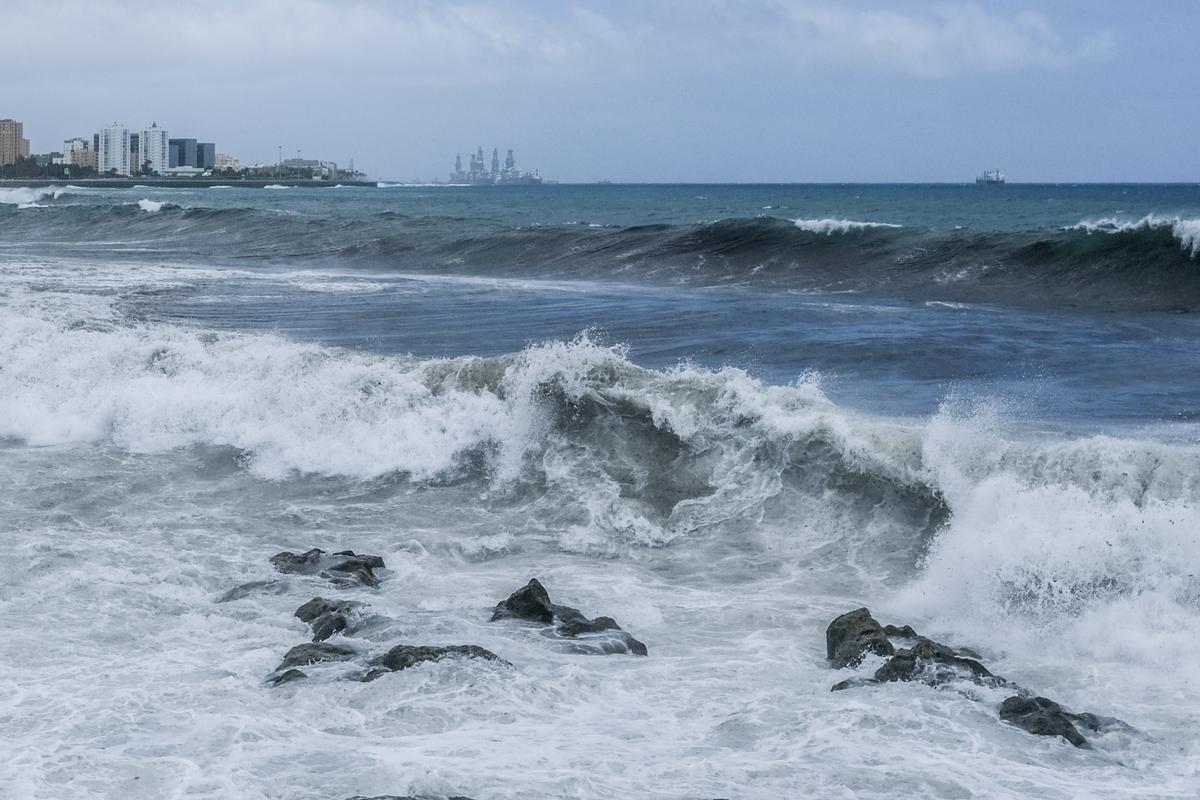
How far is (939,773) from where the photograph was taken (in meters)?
6.40

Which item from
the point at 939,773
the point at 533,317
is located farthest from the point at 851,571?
the point at 533,317

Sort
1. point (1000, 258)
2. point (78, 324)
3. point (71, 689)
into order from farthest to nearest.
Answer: point (1000, 258) < point (78, 324) < point (71, 689)

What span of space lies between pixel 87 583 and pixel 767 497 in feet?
20.1

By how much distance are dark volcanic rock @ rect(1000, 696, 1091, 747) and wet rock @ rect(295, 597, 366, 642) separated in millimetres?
4279

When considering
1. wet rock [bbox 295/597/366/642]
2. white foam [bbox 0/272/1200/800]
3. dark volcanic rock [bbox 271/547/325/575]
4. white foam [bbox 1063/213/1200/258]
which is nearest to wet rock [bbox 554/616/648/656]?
white foam [bbox 0/272/1200/800]

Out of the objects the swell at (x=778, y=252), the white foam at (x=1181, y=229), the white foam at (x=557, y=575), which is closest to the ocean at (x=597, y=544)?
the white foam at (x=557, y=575)

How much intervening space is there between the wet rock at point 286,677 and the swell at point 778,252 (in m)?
21.5

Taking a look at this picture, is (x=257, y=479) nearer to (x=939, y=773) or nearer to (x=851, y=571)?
(x=851, y=571)

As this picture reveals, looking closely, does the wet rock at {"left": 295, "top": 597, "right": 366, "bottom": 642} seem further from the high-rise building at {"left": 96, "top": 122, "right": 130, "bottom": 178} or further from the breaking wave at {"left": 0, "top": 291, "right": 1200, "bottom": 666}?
the high-rise building at {"left": 96, "top": 122, "right": 130, "bottom": 178}

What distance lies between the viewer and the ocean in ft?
21.6

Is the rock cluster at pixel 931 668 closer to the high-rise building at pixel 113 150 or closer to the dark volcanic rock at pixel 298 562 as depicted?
the dark volcanic rock at pixel 298 562

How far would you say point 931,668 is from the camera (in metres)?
7.66

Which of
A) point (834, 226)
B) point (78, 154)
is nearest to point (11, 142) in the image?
point (78, 154)

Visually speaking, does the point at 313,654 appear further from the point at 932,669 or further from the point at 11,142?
the point at 11,142
